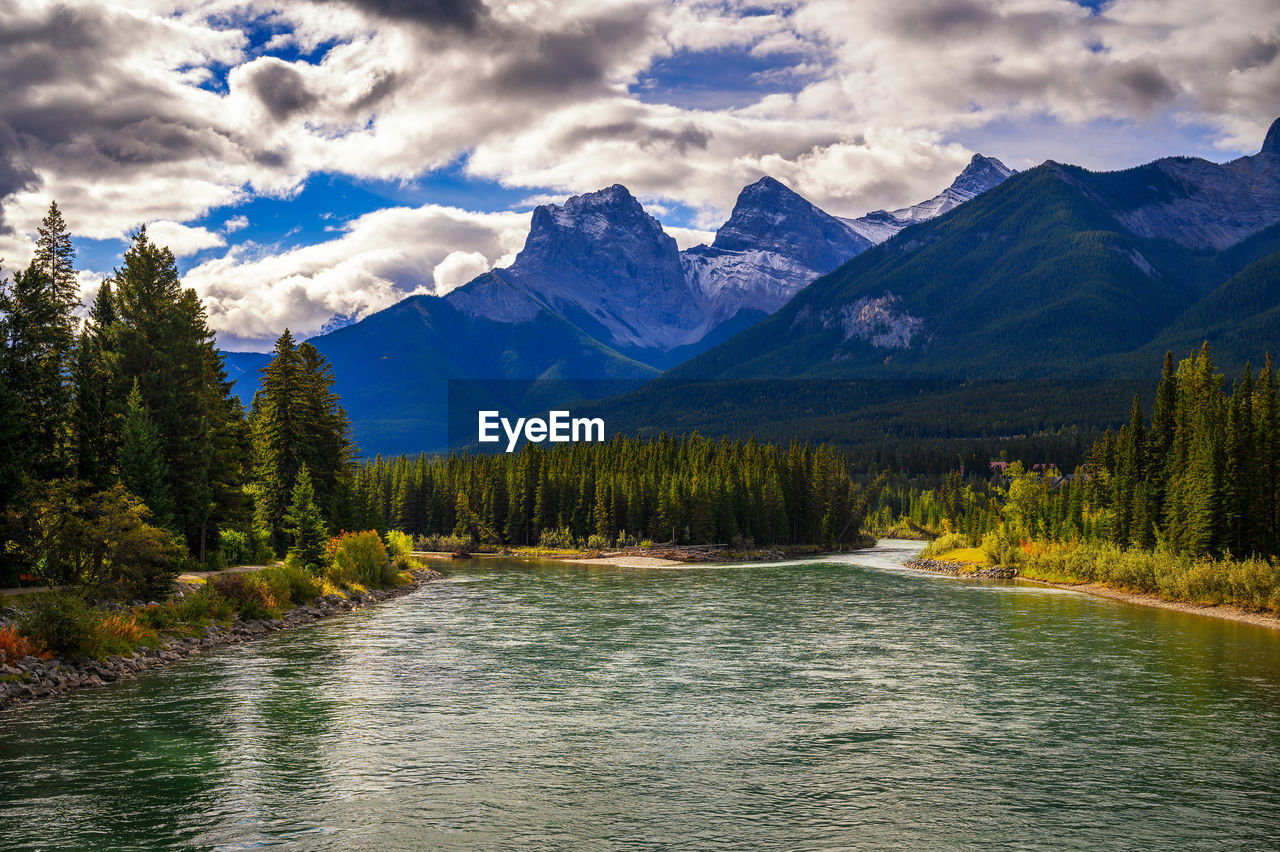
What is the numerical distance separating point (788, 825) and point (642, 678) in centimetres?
2056

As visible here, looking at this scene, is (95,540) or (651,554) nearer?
(95,540)

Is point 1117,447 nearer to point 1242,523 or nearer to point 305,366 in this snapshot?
point 1242,523

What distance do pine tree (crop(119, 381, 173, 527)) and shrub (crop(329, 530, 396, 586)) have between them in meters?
24.0

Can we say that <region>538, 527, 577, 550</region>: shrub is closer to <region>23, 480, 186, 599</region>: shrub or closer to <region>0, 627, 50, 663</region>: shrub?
<region>23, 480, 186, 599</region>: shrub

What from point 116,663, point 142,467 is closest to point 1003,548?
point 142,467

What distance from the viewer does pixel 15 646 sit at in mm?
39000

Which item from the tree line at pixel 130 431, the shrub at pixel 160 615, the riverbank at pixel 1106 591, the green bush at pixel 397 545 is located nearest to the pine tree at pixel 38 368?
the tree line at pixel 130 431

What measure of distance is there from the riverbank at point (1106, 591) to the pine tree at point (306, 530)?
6614 cm

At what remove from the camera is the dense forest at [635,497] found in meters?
159

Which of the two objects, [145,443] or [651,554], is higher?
[145,443]

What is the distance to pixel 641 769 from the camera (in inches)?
1171

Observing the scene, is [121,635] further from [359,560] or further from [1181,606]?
[1181,606]

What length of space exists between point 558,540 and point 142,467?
10946 centimetres

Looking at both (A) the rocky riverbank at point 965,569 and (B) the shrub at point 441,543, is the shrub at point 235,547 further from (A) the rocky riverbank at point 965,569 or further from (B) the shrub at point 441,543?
(B) the shrub at point 441,543
